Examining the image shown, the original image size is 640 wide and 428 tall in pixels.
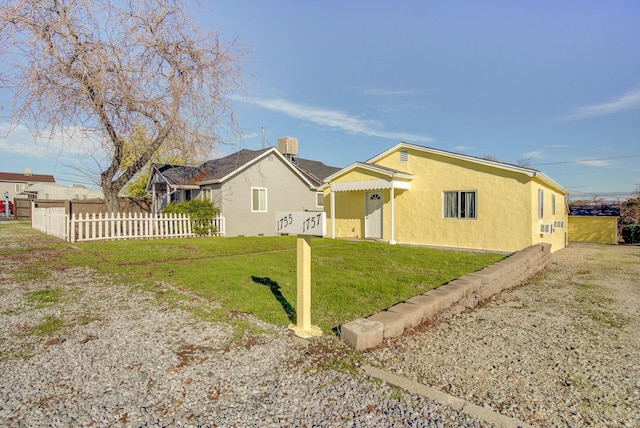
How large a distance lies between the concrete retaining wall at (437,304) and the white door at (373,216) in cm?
762

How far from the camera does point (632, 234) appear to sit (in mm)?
18297

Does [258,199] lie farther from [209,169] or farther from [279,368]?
[279,368]

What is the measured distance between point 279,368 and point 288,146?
2244cm

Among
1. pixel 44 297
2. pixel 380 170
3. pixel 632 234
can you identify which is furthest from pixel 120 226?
pixel 632 234

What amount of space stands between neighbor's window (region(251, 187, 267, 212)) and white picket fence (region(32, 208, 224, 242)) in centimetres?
234

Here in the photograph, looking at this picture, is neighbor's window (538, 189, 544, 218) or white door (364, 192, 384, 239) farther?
white door (364, 192, 384, 239)

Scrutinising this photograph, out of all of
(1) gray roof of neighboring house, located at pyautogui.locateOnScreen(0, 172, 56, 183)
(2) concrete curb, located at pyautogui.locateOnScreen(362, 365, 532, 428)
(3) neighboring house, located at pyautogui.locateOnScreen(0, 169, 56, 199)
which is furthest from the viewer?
(1) gray roof of neighboring house, located at pyautogui.locateOnScreen(0, 172, 56, 183)

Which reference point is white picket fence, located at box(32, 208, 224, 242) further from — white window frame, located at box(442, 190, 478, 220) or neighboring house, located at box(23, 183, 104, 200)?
neighboring house, located at box(23, 183, 104, 200)

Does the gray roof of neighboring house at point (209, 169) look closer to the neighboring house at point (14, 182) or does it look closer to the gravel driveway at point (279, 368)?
the gravel driveway at point (279, 368)

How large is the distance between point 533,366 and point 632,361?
110cm

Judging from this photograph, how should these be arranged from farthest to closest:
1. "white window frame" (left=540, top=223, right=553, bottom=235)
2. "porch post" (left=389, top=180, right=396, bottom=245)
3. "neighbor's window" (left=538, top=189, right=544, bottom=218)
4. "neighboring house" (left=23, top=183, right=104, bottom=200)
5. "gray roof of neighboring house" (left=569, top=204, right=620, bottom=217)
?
1. "neighboring house" (left=23, top=183, right=104, bottom=200)
2. "gray roof of neighboring house" (left=569, top=204, right=620, bottom=217)
3. "porch post" (left=389, top=180, right=396, bottom=245)
4. "neighbor's window" (left=538, top=189, right=544, bottom=218)
5. "white window frame" (left=540, top=223, right=553, bottom=235)

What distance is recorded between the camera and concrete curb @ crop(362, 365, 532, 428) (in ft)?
7.63

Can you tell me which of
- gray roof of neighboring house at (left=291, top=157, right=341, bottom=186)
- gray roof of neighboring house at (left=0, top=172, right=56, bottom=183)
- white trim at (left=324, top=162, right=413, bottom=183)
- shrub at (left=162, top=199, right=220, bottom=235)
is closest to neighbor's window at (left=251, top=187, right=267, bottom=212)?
shrub at (left=162, top=199, right=220, bottom=235)

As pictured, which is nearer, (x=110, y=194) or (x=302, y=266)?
(x=302, y=266)
